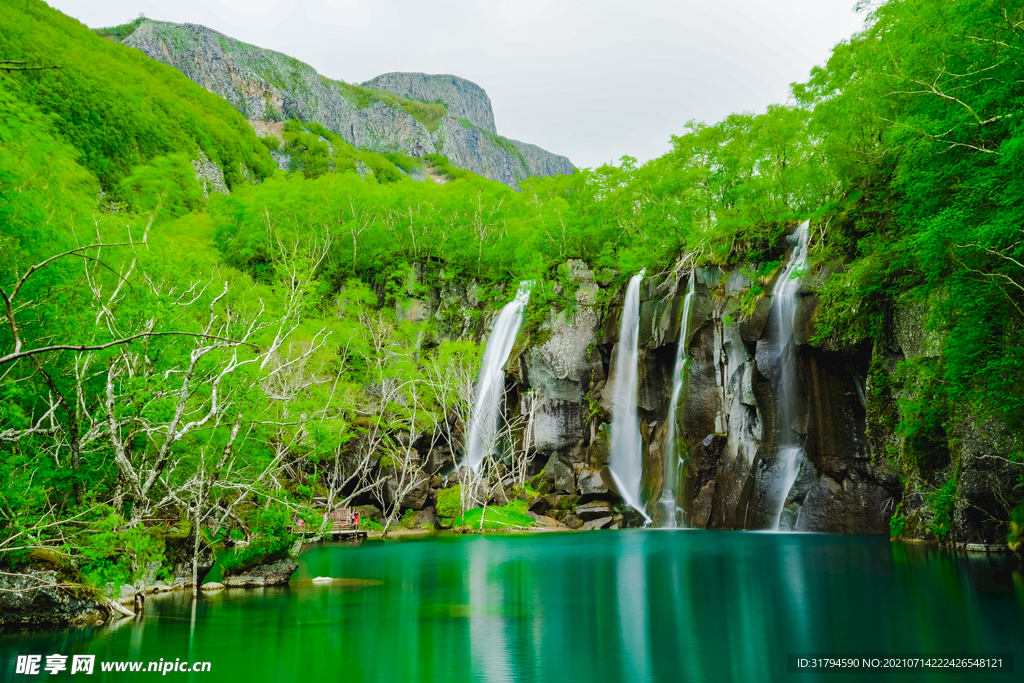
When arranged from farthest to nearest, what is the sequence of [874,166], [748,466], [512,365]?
[512,365], [748,466], [874,166]

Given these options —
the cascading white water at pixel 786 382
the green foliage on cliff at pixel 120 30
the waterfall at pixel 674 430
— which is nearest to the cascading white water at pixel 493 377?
the waterfall at pixel 674 430

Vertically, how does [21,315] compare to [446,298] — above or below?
below

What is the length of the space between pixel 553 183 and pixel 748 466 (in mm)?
33019

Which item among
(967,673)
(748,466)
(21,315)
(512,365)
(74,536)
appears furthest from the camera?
(512,365)

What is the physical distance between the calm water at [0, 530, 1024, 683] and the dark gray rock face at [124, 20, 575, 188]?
304 ft

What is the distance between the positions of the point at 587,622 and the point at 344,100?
121022 mm

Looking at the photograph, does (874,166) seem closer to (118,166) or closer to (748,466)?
(748,466)

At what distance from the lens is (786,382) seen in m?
Result: 23.8

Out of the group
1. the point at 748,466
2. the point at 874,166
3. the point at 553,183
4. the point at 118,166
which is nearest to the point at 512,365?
the point at 748,466

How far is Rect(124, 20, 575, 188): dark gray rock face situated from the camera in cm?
8825

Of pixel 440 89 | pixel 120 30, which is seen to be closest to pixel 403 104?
pixel 440 89

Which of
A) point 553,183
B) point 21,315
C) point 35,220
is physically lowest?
point 21,315

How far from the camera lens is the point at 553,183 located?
51781 mm

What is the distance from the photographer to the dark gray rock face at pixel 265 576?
13.8 metres
